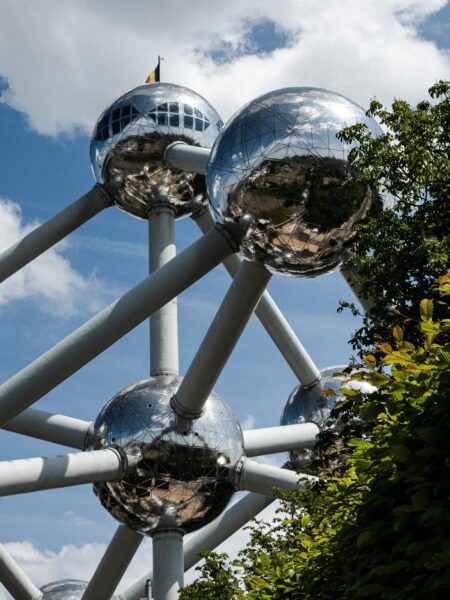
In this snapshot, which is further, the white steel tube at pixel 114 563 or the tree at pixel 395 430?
the white steel tube at pixel 114 563

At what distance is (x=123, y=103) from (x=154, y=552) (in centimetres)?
903

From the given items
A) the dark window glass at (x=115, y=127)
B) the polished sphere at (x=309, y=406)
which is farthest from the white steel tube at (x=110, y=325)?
the polished sphere at (x=309, y=406)

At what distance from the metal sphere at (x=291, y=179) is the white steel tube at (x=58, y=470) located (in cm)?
448

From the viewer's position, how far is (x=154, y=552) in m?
17.8

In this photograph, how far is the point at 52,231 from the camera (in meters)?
19.0

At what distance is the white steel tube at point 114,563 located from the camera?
18.8 m

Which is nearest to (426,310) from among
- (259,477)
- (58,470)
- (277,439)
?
(58,470)

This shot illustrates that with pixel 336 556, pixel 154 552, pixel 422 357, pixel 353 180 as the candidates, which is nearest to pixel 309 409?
pixel 154 552

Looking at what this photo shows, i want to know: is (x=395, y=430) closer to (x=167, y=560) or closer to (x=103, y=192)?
(x=167, y=560)

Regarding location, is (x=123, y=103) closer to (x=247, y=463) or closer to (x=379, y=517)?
(x=247, y=463)

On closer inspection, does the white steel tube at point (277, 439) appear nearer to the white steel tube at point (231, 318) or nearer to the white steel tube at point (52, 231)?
the white steel tube at point (231, 318)

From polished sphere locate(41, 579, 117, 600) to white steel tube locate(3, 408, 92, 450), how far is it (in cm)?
566

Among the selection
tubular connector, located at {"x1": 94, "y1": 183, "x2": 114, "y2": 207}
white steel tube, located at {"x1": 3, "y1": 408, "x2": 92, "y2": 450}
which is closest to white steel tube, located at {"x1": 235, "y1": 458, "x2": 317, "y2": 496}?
white steel tube, located at {"x1": 3, "y1": 408, "x2": 92, "y2": 450}

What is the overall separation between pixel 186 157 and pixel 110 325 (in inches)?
179
